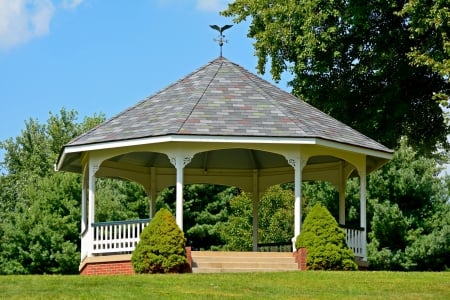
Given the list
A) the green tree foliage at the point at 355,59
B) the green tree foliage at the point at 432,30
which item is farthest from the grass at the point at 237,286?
the green tree foliage at the point at 355,59

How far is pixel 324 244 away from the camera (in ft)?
73.9

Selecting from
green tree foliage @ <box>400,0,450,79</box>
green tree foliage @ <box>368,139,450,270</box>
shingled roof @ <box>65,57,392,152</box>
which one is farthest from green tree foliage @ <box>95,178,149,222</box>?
shingled roof @ <box>65,57,392,152</box>

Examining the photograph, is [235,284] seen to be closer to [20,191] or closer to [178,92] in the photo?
[178,92]

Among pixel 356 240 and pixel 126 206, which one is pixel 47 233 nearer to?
pixel 126 206

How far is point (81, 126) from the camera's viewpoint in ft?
206

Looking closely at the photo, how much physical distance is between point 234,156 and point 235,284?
13.4 meters

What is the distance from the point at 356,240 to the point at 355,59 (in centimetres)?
1048

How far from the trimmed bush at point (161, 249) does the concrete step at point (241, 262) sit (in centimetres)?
83

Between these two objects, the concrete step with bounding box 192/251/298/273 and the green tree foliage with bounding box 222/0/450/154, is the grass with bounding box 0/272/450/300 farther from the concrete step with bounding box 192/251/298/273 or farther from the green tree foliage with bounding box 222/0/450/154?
the green tree foliage with bounding box 222/0/450/154

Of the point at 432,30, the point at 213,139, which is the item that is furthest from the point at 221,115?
the point at 432,30

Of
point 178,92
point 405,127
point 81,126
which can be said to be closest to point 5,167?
point 81,126

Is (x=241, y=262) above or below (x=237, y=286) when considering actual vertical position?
above

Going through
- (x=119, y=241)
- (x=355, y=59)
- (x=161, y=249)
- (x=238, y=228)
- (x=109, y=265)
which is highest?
(x=355, y=59)

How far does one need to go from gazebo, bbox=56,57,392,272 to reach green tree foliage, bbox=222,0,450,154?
17.0 ft
